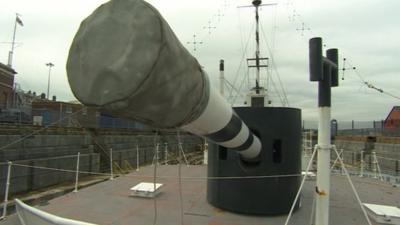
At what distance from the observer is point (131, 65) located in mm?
1409

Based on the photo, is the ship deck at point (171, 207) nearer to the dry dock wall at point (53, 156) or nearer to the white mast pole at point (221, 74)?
the white mast pole at point (221, 74)

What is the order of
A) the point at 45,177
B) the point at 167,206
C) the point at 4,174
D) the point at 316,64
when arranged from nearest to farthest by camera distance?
the point at 316,64 < the point at 167,206 < the point at 4,174 < the point at 45,177

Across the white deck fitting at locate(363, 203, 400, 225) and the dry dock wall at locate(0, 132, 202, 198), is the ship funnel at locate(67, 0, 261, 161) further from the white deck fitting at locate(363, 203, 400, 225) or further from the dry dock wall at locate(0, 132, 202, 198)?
the dry dock wall at locate(0, 132, 202, 198)

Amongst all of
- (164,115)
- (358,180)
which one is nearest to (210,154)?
(164,115)

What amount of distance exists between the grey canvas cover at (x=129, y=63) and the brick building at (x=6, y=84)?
4308cm

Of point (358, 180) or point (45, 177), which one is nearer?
point (358, 180)

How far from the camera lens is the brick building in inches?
1578

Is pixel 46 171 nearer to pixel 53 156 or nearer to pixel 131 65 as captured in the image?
pixel 53 156

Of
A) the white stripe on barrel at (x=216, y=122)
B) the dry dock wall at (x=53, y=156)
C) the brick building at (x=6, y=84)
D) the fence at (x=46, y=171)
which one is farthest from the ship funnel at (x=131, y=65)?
the brick building at (x=6, y=84)

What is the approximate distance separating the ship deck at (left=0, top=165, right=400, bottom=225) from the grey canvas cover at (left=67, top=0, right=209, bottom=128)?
3.41 metres

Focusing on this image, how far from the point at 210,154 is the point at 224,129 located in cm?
367

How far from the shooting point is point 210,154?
20.7ft

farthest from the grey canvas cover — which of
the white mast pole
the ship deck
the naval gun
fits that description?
the white mast pole

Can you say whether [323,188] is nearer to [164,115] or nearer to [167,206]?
[164,115]
